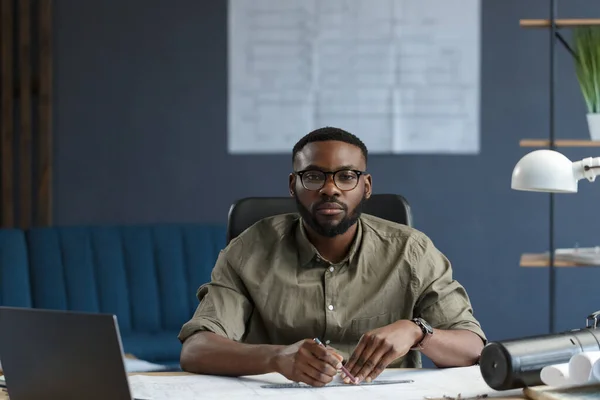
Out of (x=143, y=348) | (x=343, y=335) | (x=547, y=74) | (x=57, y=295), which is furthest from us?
(x=547, y=74)

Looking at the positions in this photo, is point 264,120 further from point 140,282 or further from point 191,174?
point 140,282

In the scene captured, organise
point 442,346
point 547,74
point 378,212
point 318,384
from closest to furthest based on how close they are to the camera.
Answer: point 318,384 < point 442,346 < point 378,212 < point 547,74

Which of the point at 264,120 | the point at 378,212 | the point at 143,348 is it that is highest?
the point at 264,120

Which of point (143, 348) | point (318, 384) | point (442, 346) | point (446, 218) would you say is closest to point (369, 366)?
point (318, 384)

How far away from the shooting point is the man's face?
2.15 metres

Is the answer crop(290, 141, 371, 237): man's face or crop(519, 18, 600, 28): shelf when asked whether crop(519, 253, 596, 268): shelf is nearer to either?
crop(519, 18, 600, 28): shelf

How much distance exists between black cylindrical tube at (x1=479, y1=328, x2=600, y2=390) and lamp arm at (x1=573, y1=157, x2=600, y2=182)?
1.38 feet

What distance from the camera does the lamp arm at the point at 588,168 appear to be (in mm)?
1944

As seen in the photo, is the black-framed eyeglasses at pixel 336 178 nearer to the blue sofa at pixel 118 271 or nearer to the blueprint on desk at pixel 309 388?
the blueprint on desk at pixel 309 388

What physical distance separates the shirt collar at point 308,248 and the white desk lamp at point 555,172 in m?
0.46

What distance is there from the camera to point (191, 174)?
4.47m

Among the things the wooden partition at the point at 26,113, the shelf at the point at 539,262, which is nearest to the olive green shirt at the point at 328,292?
the shelf at the point at 539,262

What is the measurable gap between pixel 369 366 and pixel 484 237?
2742mm

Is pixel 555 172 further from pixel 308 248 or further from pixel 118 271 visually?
pixel 118 271
